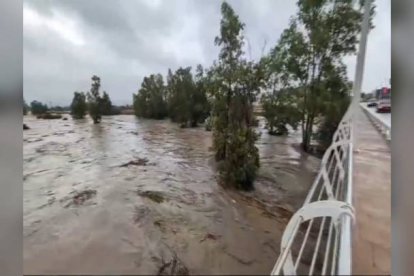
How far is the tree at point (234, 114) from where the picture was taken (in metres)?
1.13

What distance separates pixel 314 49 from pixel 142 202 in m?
0.74

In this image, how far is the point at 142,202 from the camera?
42.0 inches

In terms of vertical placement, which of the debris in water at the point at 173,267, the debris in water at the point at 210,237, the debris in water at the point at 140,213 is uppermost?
the debris in water at the point at 140,213

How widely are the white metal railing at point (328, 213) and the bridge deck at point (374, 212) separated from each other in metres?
0.05

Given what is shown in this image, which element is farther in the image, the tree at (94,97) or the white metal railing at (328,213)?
the tree at (94,97)

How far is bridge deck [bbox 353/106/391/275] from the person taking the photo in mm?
1075

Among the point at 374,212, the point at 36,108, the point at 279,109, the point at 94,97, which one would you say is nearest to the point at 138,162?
the point at 94,97

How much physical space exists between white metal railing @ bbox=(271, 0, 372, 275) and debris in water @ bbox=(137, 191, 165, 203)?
0.38 m

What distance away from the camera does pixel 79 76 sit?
1071 mm

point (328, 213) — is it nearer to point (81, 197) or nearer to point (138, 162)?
point (138, 162)

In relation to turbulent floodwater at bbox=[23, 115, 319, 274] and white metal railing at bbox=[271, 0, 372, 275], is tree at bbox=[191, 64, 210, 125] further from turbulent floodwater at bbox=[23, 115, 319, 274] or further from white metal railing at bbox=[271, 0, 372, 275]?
white metal railing at bbox=[271, 0, 372, 275]

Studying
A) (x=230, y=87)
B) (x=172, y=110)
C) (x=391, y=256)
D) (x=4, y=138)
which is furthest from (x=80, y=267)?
(x=391, y=256)

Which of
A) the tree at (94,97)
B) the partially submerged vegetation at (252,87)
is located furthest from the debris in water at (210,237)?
the tree at (94,97)

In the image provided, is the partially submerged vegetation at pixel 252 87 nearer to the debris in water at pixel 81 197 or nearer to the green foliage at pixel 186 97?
the green foliage at pixel 186 97
